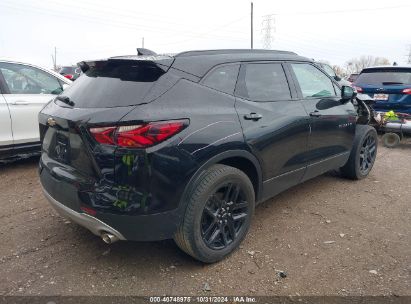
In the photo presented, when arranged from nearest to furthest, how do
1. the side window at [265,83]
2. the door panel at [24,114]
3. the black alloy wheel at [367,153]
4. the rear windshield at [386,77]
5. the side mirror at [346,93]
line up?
the side window at [265,83] → the side mirror at [346,93] → the door panel at [24,114] → the black alloy wheel at [367,153] → the rear windshield at [386,77]

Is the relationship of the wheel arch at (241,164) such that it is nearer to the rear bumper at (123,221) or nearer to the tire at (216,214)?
the tire at (216,214)

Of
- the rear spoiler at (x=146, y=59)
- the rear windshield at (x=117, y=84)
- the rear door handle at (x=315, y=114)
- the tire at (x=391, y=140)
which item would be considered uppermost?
the rear spoiler at (x=146, y=59)

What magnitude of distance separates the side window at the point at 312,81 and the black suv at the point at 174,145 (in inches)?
10.8

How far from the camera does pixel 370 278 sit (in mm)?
2898

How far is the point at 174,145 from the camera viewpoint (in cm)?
257

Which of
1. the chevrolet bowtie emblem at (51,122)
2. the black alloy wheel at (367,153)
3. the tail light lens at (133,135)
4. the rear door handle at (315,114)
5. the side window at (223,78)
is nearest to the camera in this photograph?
the tail light lens at (133,135)

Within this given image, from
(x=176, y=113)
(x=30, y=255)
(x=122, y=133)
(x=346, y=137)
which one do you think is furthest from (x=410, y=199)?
(x=30, y=255)

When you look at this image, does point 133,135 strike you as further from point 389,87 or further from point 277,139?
point 389,87

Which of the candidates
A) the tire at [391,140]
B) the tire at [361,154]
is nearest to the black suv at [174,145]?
the tire at [361,154]

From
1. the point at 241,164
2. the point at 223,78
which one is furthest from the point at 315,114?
the point at 223,78

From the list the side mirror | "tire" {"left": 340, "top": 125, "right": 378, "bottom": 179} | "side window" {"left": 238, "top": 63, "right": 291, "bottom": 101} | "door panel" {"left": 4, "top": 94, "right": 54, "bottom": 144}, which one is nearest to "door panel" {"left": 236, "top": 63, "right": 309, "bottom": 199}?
"side window" {"left": 238, "top": 63, "right": 291, "bottom": 101}

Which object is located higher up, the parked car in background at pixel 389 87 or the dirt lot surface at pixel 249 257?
the parked car in background at pixel 389 87

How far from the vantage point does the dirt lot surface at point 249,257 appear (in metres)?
2.78

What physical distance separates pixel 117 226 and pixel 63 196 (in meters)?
0.56
